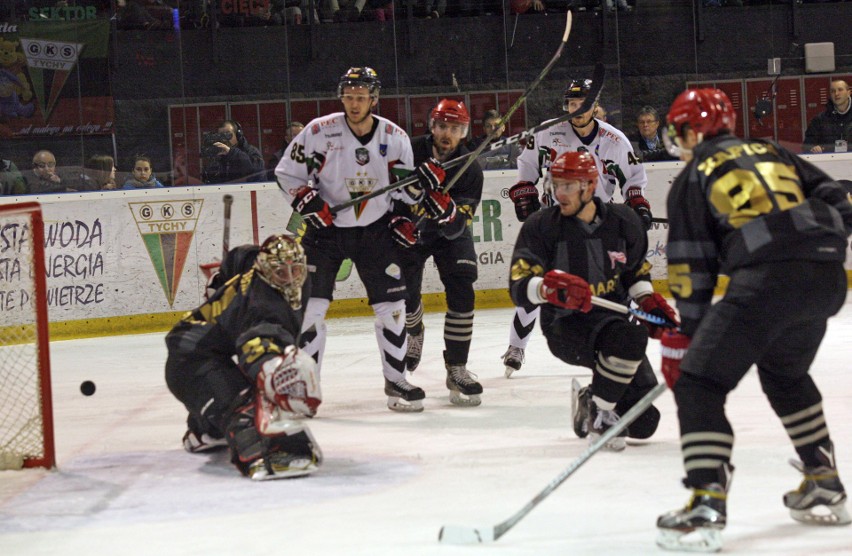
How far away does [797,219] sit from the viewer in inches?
103

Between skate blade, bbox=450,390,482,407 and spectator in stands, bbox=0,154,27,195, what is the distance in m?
3.73

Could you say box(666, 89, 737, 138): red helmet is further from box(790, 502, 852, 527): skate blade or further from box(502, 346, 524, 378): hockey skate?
box(502, 346, 524, 378): hockey skate

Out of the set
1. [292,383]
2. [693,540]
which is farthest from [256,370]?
[693,540]

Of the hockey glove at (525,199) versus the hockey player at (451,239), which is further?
the hockey glove at (525,199)

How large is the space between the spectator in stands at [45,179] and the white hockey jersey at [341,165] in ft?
9.96

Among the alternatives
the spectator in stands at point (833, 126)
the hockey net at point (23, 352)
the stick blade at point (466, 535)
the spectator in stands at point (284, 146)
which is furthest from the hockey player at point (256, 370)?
the spectator in stands at point (833, 126)

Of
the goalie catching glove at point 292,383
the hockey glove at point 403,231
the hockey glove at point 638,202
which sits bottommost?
the goalie catching glove at point 292,383

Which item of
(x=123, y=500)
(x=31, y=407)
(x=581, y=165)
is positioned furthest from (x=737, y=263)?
(x=31, y=407)

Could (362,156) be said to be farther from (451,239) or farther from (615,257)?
(615,257)

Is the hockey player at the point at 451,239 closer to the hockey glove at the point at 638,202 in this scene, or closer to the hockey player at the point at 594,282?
the hockey glove at the point at 638,202

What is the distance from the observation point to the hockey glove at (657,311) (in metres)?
3.42

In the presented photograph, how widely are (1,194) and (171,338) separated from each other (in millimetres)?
4007

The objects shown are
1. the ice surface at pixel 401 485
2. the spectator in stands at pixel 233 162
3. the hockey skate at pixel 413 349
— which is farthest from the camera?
the spectator in stands at pixel 233 162

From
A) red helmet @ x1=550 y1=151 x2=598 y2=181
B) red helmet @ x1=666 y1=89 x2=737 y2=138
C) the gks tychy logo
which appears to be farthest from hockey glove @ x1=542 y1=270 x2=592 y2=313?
the gks tychy logo
